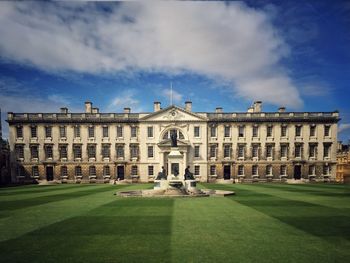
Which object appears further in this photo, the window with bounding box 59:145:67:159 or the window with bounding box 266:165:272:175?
the window with bounding box 59:145:67:159

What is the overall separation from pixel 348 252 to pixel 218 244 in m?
4.22

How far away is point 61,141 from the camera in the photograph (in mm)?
39750

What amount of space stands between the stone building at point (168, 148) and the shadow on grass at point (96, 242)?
94.5 feet

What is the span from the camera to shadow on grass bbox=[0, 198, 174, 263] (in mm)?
6707

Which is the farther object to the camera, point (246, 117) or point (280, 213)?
point (246, 117)

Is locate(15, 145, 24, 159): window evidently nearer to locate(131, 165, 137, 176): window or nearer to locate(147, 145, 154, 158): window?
locate(131, 165, 137, 176): window

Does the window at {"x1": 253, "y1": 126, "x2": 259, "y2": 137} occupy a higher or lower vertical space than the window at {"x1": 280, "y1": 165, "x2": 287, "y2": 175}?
higher

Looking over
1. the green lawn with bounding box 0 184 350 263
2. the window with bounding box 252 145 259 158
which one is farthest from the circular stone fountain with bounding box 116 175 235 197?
the window with bounding box 252 145 259 158

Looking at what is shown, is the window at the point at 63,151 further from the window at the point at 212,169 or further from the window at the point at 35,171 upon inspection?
the window at the point at 212,169

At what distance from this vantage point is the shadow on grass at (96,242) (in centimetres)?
671

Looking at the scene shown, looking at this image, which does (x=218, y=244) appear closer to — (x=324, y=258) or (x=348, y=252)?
(x=324, y=258)

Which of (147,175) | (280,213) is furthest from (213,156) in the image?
(280,213)

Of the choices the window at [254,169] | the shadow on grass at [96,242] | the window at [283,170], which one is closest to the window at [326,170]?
the window at [283,170]

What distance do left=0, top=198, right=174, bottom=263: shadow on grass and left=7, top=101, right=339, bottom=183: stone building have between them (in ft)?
94.5
